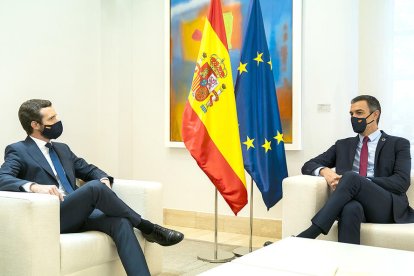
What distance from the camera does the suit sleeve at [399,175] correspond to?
347cm

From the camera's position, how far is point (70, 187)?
3285mm

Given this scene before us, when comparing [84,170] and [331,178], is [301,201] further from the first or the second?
[84,170]

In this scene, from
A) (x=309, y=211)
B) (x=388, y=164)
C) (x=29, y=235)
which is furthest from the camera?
(x=388, y=164)

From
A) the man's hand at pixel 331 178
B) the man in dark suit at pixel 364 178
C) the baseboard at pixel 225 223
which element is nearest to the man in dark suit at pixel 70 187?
the man in dark suit at pixel 364 178

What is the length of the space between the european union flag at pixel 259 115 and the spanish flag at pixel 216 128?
0.38 feet

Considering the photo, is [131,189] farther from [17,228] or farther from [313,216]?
[313,216]

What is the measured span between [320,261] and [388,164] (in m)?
1.53

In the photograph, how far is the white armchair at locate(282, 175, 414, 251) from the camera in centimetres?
315

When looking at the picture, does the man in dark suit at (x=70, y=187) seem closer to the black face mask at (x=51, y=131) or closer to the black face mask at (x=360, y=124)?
the black face mask at (x=51, y=131)

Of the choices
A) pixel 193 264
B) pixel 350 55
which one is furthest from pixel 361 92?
pixel 193 264

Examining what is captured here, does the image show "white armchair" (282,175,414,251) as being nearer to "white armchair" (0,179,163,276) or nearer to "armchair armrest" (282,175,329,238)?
"armchair armrest" (282,175,329,238)

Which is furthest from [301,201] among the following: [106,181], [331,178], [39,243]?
[39,243]

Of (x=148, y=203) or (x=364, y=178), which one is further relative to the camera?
(x=364, y=178)

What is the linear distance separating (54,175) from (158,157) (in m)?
2.25
